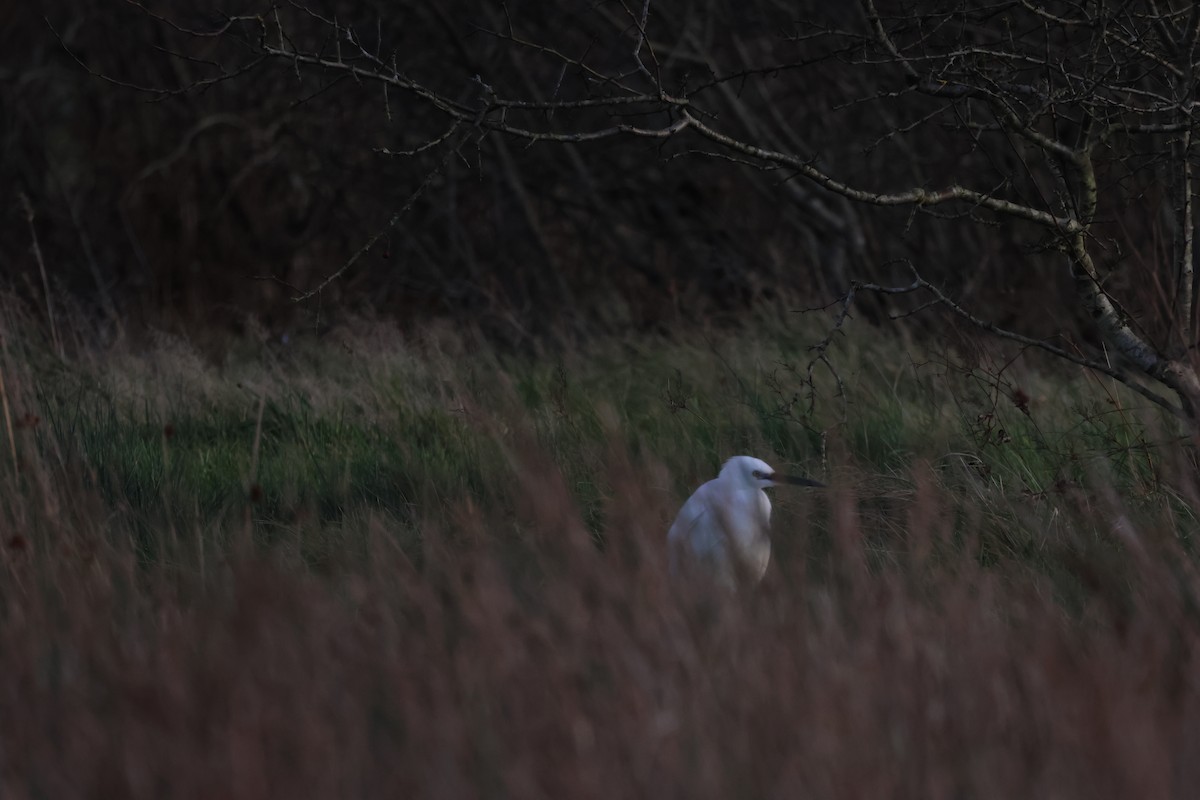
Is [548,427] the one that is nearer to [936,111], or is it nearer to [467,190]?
[936,111]

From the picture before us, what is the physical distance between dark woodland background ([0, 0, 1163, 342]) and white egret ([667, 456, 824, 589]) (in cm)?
396

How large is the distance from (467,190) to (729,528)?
7.92 metres

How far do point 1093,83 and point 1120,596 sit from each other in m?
1.36

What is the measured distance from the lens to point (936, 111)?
3676 mm

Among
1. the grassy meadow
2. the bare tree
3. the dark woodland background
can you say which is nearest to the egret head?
the grassy meadow

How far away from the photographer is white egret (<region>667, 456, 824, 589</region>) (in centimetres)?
280

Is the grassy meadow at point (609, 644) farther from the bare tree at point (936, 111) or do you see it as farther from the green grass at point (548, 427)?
the bare tree at point (936, 111)

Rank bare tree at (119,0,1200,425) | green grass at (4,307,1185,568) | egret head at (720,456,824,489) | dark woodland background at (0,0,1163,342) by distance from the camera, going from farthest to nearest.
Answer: dark woodland background at (0,0,1163,342) < green grass at (4,307,1185,568) < bare tree at (119,0,1200,425) < egret head at (720,456,824,489)

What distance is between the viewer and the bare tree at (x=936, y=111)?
3533mm

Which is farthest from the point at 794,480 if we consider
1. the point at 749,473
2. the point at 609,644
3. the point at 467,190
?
the point at 467,190

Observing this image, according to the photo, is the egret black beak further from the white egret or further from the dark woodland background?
the dark woodland background

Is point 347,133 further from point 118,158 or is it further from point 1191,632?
point 1191,632

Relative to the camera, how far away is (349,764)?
188 centimetres

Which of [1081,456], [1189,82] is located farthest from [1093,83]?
[1081,456]
